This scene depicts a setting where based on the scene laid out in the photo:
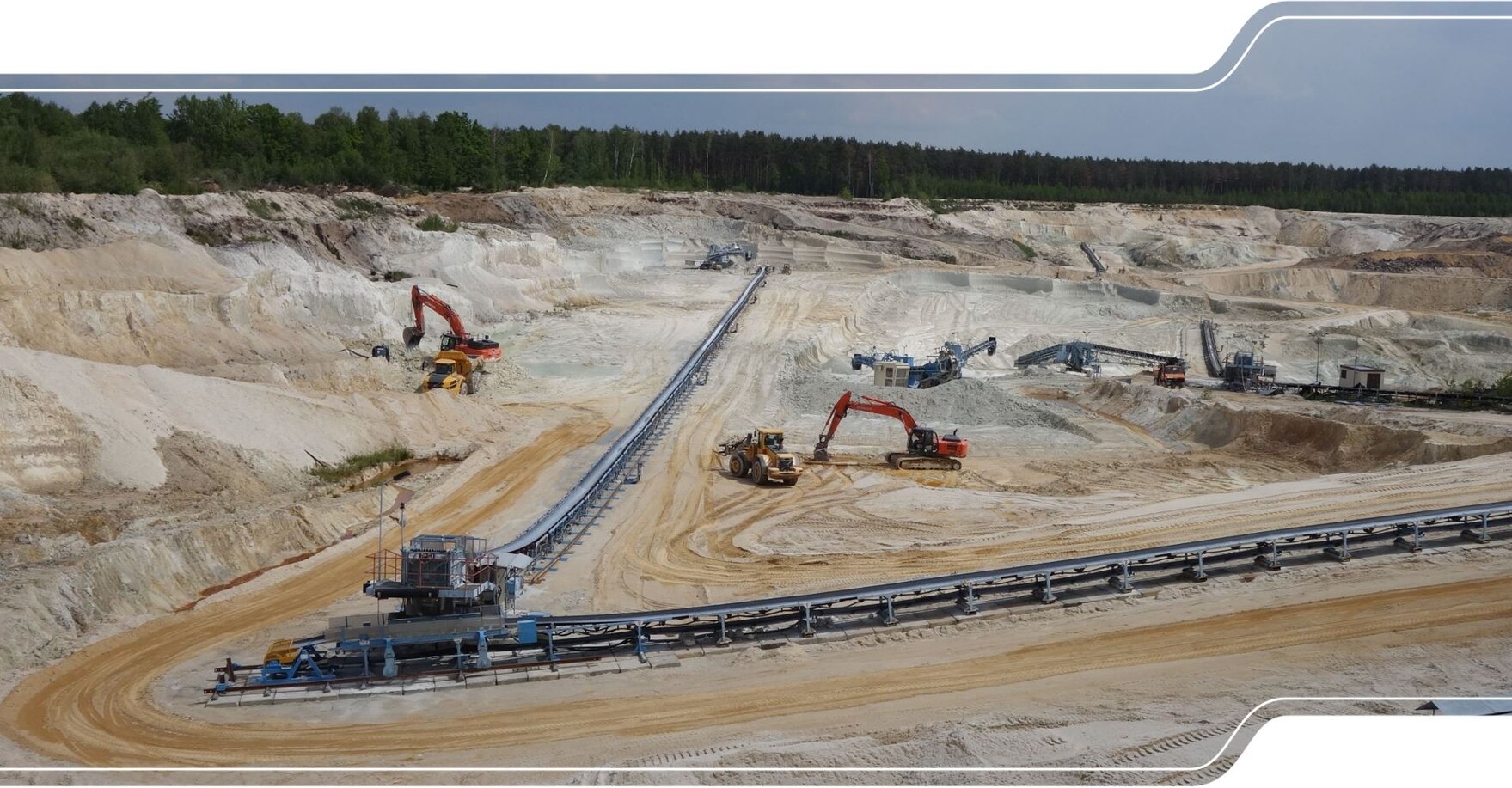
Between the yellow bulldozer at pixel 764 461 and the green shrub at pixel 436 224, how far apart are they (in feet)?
99.2

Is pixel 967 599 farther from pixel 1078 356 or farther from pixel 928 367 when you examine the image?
pixel 1078 356

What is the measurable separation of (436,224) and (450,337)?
17313 mm

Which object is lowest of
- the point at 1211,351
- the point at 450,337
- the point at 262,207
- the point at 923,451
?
the point at 923,451

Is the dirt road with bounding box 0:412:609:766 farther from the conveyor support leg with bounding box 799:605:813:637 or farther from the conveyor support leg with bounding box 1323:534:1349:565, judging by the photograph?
the conveyor support leg with bounding box 1323:534:1349:565

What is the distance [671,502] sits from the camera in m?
25.1

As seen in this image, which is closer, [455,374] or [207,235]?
[455,374]

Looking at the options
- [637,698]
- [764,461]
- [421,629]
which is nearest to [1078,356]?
[764,461]

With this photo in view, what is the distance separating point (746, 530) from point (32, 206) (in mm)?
26190

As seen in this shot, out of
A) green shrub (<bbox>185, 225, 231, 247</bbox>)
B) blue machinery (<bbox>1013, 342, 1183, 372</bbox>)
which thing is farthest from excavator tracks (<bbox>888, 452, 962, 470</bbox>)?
green shrub (<bbox>185, 225, 231, 247</bbox>)

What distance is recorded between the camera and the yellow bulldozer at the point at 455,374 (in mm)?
35188

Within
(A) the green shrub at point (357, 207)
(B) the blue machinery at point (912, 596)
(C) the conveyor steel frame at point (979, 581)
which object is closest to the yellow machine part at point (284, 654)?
(B) the blue machinery at point (912, 596)

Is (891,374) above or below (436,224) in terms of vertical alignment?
below

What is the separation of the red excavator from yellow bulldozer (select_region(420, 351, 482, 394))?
1.70 m

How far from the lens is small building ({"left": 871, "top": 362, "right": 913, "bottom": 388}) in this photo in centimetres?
3944
